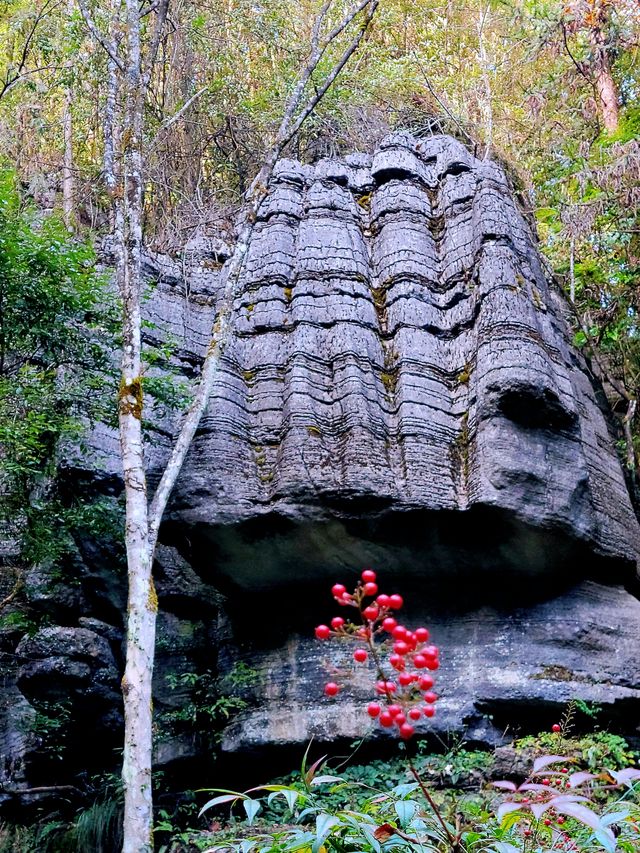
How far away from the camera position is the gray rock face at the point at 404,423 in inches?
267

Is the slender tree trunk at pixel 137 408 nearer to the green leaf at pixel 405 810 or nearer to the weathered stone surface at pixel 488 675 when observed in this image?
the weathered stone surface at pixel 488 675

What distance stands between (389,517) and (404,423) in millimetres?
821

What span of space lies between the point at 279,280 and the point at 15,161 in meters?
5.41

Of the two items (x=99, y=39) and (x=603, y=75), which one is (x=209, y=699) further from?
(x=603, y=75)

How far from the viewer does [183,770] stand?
719cm

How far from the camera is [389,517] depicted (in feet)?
22.2

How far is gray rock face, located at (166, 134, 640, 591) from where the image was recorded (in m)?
6.77

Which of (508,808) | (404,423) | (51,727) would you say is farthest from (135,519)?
(508,808)

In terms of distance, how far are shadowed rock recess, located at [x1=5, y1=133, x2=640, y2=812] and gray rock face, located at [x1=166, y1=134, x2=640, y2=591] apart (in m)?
0.02

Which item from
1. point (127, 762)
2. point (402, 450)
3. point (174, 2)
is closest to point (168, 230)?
point (174, 2)

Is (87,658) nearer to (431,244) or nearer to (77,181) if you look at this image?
(431,244)

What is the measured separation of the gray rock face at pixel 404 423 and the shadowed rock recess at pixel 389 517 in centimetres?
2

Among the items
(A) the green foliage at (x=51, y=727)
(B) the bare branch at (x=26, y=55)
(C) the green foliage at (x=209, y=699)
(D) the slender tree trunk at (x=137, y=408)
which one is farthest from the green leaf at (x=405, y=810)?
(B) the bare branch at (x=26, y=55)

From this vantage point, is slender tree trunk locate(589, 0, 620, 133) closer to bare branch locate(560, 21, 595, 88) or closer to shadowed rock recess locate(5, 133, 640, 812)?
bare branch locate(560, 21, 595, 88)
